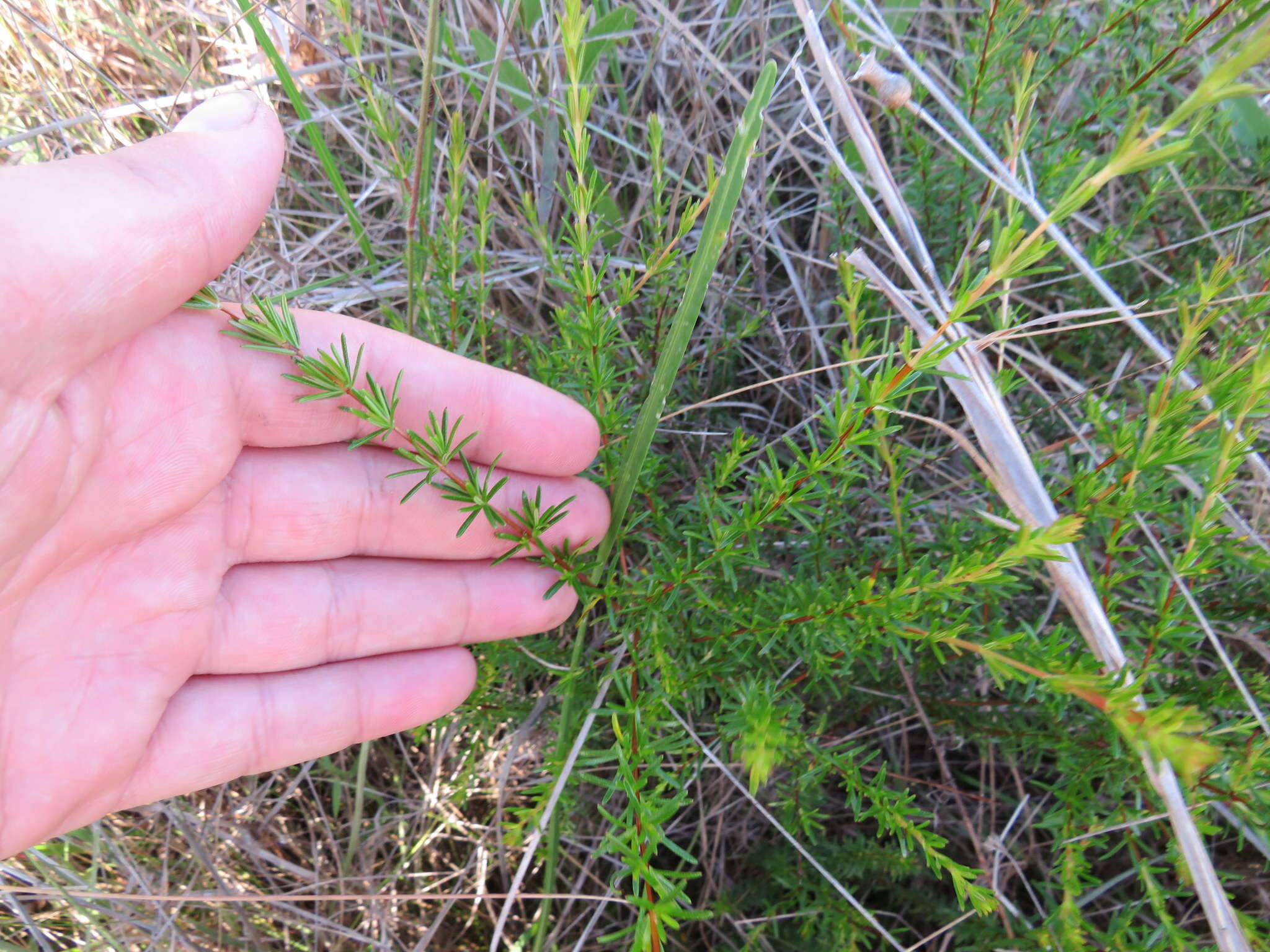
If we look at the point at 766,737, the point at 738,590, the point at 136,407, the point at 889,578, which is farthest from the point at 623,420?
the point at 136,407

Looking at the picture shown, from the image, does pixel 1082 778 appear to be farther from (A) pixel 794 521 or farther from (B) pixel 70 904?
(B) pixel 70 904

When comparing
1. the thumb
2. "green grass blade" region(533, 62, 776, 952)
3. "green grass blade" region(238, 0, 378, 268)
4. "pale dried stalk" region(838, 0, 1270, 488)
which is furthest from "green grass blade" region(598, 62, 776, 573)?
"green grass blade" region(238, 0, 378, 268)

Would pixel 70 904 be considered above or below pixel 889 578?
below

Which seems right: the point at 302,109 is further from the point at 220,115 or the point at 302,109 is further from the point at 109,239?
the point at 109,239

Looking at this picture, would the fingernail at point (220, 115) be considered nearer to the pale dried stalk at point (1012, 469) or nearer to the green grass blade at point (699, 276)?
the green grass blade at point (699, 276)

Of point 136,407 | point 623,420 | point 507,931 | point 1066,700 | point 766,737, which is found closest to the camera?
point 766,737
